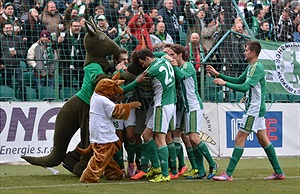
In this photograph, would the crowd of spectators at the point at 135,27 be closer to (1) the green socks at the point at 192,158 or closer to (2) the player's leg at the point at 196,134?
(1) the green socks at the point at 192,158

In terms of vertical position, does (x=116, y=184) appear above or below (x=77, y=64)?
below

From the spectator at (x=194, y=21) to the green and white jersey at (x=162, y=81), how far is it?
6322mm

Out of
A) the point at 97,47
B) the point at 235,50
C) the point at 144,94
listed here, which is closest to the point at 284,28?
the point at 235,50

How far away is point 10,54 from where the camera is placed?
14.9 meters

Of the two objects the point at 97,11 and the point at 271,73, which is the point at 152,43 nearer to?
the point at 97,11

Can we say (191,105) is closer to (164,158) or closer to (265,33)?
(164,158)

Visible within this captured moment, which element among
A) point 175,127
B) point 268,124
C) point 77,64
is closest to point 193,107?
point 175,127

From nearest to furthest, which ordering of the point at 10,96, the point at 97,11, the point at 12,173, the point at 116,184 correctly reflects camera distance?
the point at 116,184
the point at 12,173
the point at 10,96
the point at 97,11

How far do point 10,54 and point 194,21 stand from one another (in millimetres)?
4646

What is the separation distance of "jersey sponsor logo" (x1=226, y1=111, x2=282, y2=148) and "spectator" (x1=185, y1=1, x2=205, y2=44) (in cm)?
219

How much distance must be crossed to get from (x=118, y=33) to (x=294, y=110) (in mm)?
4618

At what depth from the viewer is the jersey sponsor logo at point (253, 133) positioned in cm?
1634

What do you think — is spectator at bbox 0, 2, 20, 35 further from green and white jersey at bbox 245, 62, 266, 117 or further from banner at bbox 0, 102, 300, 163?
green and white jersey at bbox 245, 62, 266, 117

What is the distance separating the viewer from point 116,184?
10273 mm
